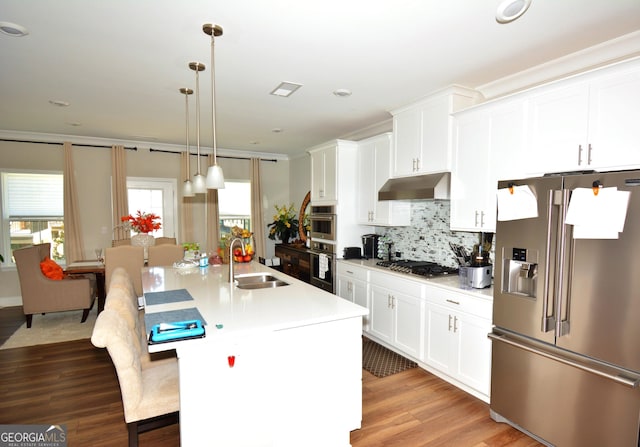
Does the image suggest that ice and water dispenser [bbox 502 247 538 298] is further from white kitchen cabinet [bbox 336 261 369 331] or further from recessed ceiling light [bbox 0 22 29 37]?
recessed ceiling light [bbox 0 22 29 37]

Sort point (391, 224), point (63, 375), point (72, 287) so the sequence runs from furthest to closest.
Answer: point (72, 287), point (391, 224), point (63, 375)

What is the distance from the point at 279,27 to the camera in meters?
2.19

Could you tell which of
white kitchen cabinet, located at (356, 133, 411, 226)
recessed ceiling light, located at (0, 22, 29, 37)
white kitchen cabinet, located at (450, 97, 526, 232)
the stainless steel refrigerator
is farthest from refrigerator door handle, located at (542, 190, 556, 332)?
recessed ceiling light, located at (0, 22, 29, 37)

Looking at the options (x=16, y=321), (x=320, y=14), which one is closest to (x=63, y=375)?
(x=16, y=321)

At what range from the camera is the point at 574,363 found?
206cm

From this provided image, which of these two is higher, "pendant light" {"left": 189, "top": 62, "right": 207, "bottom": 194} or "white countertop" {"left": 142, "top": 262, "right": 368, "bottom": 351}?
"pendant light" {"left": 189, "top": 62, "right": 207, "bottom": 194}

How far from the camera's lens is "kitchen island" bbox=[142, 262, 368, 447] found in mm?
1710

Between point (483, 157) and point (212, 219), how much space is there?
5.06 m

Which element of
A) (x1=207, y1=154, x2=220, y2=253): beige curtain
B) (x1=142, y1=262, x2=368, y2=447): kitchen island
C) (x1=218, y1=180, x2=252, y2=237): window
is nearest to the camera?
(x1=142, y1=262, x2=368, y2=447): kitchen island

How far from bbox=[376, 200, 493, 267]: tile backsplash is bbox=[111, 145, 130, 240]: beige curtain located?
15.1 ft

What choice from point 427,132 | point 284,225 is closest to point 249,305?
point 427,132

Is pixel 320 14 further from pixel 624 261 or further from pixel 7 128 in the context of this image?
pixel 7 128

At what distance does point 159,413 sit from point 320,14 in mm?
2461

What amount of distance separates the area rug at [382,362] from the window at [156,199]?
14.4 ft
